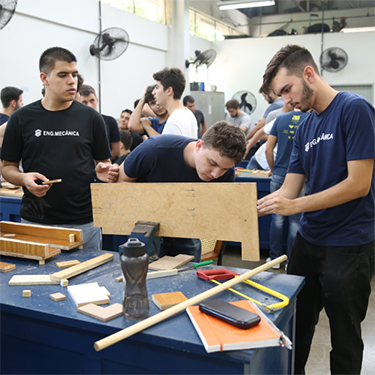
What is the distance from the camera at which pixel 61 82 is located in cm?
194

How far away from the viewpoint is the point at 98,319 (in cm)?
109

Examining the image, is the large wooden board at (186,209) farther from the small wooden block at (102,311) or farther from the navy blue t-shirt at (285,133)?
the navy blue t-shirt at (285,133)

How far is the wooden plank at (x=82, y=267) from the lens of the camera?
1350 millimetres

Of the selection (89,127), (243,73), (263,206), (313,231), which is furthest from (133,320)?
(243,73)

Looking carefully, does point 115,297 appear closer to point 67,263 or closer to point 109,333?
point 109,333

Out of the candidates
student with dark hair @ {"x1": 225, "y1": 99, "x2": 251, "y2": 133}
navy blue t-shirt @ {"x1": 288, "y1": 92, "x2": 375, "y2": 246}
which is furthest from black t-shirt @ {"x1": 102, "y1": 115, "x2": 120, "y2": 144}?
student with dark hair @ {"x1": 225, "y1": 99, "x2": 251, "y2": 133}

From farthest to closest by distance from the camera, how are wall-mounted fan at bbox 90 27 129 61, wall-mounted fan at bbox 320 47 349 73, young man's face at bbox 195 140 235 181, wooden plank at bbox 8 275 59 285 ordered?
wall-mounted fan at bbox 320 47 349 73, wall-mounted fan at bbox 90 27 129 61, young man's face at bbox 195 140 235 181, wooden plank at bbox 8 275 59 285

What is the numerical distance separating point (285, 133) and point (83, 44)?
143 inches

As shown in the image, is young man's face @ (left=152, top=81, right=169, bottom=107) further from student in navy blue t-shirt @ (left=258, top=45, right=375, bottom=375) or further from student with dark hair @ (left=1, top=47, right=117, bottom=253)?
student in navy blue t-shirt @ (left=258, top=45, right=375, bottom=375)

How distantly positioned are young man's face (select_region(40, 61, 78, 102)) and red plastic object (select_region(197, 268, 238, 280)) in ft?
3.73

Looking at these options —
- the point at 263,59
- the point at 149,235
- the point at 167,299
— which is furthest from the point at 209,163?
the point at 263,59

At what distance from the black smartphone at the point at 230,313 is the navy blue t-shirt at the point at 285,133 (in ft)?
6.96

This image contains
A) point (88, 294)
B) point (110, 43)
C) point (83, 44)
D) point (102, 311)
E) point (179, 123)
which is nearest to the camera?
point (102, 311)

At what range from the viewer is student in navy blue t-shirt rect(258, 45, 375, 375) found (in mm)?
1395
